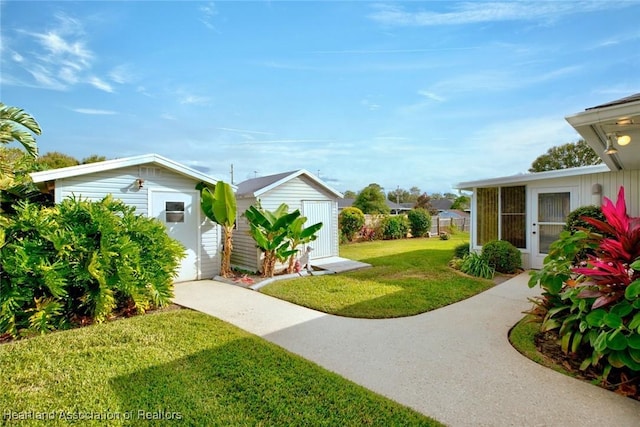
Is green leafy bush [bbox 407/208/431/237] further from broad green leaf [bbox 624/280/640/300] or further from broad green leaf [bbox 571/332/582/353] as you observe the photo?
broad green leaf [bbox 624/280/640/300]

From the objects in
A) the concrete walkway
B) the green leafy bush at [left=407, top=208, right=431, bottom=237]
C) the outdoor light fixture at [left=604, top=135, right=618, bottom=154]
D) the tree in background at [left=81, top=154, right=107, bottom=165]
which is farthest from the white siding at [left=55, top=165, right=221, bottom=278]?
the tree in background at [left=81, top=154, right=107, bottom=165]

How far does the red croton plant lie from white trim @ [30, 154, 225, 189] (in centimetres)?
792

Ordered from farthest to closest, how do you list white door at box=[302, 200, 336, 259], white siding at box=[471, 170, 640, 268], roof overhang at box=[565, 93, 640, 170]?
white door at box=[302, 200, 336, 259]
white siding at box=[471, 170, 640, 268]
roof overhang at box=[565, 93, 640, 170]

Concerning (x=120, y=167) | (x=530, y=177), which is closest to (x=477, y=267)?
(x=530, y=177)

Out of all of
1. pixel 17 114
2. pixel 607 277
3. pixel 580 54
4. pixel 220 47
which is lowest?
pixel 607 277

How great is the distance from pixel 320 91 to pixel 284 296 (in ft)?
25.5

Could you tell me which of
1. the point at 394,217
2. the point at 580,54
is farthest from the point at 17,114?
the point at 394,217

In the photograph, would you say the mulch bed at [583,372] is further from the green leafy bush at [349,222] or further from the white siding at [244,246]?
the green leafy bush at [349,222]

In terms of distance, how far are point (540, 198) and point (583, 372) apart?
291 inches

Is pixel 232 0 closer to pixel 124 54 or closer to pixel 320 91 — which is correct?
pixel 124 54

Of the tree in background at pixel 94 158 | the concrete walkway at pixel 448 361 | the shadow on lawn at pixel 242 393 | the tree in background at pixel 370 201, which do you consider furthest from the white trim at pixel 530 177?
the tree in background at pixel 94 158

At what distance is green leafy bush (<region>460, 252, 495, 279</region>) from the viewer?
853cm

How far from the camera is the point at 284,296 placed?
6719mm

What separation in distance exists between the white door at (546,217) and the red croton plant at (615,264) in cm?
615
